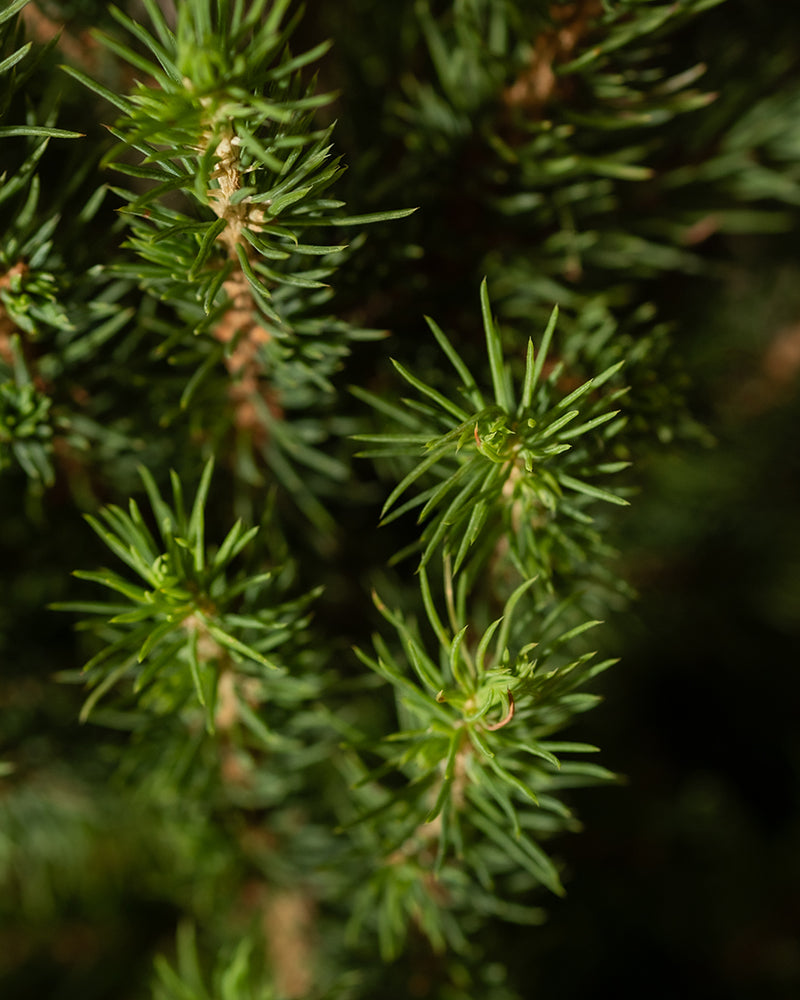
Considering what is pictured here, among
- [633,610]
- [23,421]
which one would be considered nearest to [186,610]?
[23,421]

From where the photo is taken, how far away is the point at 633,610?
599mm

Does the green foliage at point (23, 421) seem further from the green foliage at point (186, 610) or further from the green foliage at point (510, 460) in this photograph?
the green foliage at point (510, 460)

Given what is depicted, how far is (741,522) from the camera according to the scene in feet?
2.13

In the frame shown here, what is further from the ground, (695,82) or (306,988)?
(695,82)

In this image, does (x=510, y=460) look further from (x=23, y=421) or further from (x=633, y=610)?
(x=633, y=610)

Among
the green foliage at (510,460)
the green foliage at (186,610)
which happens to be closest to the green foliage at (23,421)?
the green foliage at (186,610)

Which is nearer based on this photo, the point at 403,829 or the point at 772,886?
the point at 403,829

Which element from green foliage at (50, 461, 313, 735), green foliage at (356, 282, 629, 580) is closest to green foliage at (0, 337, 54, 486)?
green foliage at (50, 461, 313, 735)

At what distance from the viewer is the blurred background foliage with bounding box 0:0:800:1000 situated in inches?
17.4

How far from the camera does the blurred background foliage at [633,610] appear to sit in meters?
0.44

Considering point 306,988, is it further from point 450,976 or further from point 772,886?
point 772,886

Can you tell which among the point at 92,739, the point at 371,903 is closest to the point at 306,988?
the point at 371,903

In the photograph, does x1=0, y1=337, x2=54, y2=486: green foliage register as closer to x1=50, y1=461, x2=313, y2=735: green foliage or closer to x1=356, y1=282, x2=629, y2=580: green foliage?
x1=50, y1=461, x2=313, y2=735: green foliage

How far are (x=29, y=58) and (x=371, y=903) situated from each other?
47cm
